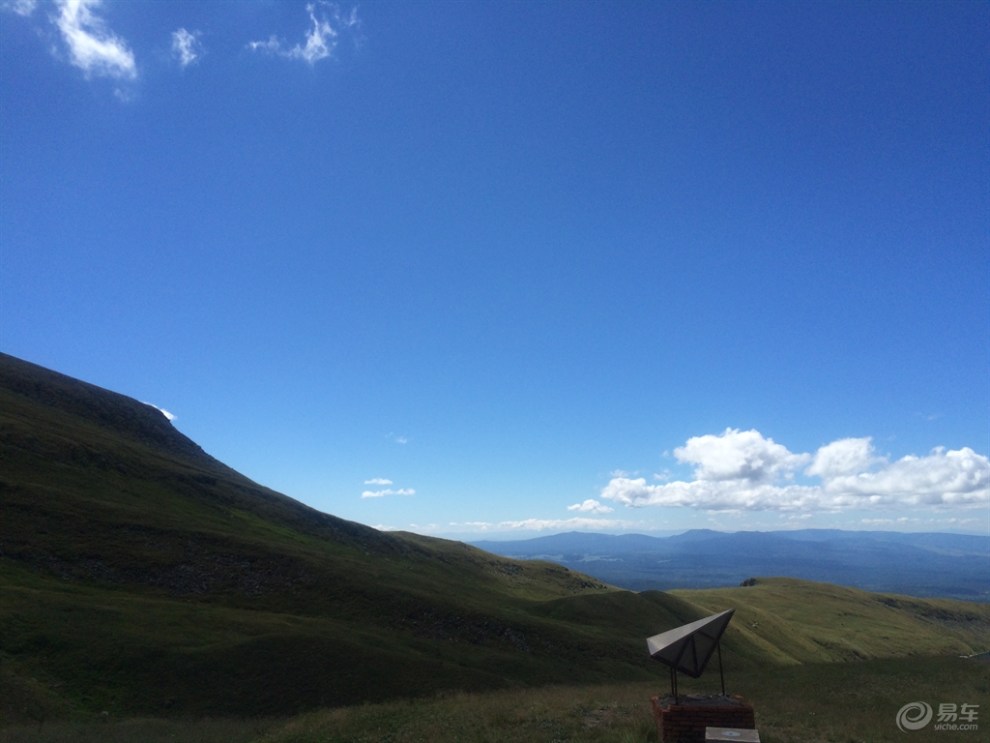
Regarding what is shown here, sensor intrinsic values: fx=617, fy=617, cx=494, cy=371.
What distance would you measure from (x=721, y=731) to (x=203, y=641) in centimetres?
3228

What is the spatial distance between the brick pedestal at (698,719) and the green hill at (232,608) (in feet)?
72.3

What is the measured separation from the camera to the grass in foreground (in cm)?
1730

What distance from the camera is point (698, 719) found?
49.5ft

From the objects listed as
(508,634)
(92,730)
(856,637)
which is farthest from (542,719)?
(856,637)

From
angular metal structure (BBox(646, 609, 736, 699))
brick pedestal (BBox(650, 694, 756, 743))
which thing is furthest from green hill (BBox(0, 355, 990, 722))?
brick pedestal (BBox(650, 694, 756, 743))

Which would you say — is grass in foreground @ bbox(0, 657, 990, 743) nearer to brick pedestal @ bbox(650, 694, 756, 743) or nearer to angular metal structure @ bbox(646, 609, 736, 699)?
brick pedestal @ bbox(650, 694, 756, 743)

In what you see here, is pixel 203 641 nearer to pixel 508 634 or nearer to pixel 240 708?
pixel 240 708

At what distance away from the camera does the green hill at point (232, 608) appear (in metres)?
31.9

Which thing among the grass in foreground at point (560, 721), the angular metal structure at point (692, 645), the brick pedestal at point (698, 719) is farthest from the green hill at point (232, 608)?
the brick pedestal at point (698, 719)

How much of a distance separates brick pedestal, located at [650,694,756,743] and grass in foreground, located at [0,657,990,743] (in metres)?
0.74

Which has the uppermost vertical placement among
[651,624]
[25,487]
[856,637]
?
[25,487]

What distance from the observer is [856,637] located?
9494 centimetres

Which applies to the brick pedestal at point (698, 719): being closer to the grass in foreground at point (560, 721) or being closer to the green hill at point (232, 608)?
the grass in foreground at point (560, 721)

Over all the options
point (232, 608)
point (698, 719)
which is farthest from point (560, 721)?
point (232, 608)
